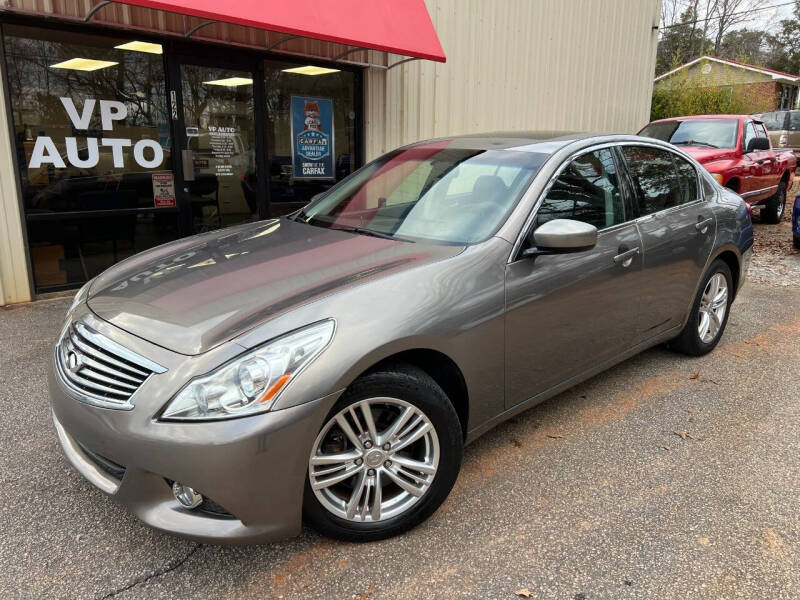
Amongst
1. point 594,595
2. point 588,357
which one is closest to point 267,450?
point 594,595

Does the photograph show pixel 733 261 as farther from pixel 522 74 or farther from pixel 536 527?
pixel 522 74

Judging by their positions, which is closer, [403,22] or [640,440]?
[640,440]

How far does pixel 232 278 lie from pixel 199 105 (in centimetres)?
486

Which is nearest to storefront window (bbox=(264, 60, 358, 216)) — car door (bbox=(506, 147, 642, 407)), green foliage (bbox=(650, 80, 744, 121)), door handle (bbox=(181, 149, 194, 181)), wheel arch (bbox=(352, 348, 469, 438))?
door handle (bbox=(181, 149, 194, 181))

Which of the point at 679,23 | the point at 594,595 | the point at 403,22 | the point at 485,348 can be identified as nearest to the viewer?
the point at 594,595

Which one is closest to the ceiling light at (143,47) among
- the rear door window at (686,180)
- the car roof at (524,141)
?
the car roof at (524,141)

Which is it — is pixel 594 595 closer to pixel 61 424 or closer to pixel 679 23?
pixel 61 424

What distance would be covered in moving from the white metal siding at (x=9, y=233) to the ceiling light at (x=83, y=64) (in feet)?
1.74

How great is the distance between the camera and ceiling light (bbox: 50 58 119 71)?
Result: 580 cm

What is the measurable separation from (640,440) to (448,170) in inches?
72.2

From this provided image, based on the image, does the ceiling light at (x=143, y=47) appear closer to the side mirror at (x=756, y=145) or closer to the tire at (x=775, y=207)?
the side mirror at (x=756, y=145)

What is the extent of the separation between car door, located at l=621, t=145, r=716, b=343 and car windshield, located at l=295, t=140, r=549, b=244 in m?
0.91

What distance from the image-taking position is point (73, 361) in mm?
2352

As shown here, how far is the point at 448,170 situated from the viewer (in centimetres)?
339
